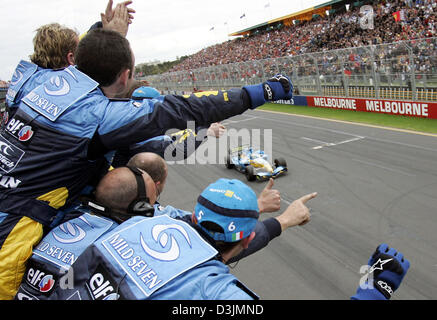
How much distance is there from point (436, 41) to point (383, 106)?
3.99 m

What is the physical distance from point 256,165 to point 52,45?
876 centimetres

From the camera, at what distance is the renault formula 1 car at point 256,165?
1037cm

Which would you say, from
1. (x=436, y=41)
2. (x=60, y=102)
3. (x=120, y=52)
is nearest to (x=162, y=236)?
(x=60, y=102)

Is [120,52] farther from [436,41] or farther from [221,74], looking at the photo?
[221,74]

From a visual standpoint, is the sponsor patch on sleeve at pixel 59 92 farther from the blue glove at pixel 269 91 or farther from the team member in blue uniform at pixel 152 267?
the blue glove at pixel 269 91

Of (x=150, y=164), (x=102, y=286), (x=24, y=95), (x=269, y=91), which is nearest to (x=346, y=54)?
(x=150, y=164)

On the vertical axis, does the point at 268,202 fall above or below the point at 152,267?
below

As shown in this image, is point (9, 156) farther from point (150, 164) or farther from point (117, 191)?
point (150, 164)

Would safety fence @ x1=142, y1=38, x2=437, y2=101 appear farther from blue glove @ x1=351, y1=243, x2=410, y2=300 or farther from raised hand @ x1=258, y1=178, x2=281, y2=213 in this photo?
blue glove @ x1=351, y1=243, x2=410, y2=300

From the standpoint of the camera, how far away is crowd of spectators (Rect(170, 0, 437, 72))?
75.2ft

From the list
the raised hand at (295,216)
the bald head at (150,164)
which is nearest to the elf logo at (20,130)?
the bald head at (150,164)

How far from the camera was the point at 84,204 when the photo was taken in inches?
75.9

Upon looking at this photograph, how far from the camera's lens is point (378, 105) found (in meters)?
17.6

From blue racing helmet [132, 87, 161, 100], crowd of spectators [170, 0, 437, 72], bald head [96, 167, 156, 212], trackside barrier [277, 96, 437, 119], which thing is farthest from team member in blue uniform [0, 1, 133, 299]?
crowd of spectators [170, 0, 437, 72]
